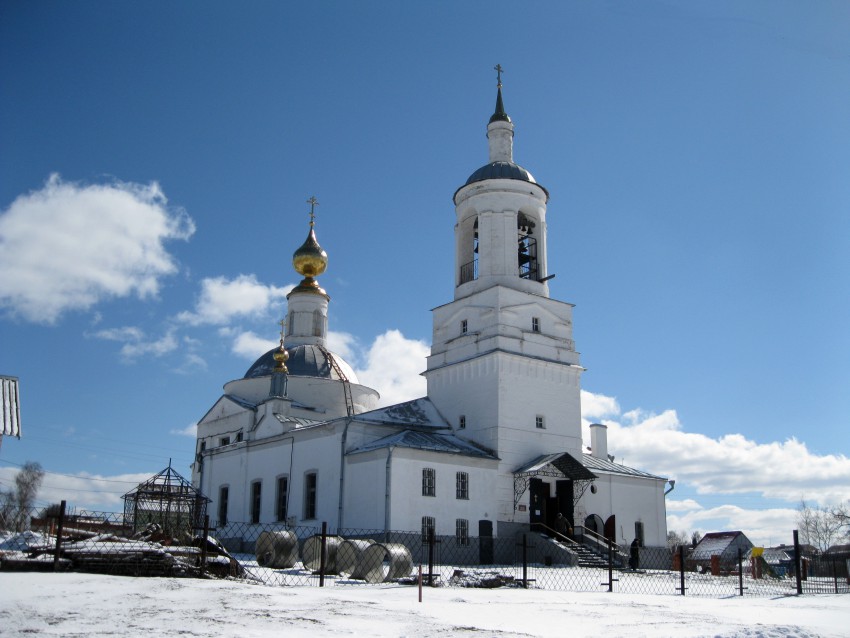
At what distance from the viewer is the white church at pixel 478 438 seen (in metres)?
28.1

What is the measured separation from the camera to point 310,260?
44625 mm

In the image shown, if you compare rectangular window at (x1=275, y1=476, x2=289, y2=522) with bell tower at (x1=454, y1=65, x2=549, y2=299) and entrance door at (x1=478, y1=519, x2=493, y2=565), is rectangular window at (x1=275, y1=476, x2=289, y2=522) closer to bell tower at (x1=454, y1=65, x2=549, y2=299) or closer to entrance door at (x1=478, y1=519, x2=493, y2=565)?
entrance door at (x1=478, y1=519, x2=493, y2=565)

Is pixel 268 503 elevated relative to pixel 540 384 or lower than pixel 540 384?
lower

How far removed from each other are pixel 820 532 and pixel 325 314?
142ft

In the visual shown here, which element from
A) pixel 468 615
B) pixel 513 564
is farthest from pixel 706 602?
pixel 513 564

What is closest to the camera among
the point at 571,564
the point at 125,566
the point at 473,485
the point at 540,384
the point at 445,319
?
the point at 125,566

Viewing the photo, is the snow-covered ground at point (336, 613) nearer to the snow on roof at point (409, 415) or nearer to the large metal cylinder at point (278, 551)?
the large metal cylinder at point (278, 551)

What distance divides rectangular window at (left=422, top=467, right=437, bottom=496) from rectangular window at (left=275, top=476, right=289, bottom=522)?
6.95m

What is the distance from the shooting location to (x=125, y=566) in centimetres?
1333

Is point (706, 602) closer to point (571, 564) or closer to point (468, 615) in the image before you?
point (468, 615)

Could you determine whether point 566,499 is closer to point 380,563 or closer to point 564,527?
point 564,527

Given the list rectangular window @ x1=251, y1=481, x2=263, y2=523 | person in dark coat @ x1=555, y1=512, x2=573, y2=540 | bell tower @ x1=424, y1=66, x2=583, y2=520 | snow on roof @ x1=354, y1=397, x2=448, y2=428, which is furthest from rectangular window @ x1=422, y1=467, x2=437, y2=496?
rectangular window @ x1=251, y1=481, x2=263, y2=523

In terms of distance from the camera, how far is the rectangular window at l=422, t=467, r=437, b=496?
27.5 m

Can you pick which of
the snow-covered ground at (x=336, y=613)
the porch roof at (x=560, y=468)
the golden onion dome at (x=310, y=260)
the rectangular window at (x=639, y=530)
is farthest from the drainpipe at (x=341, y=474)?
the golden onion dome at (x=310, y=260)
